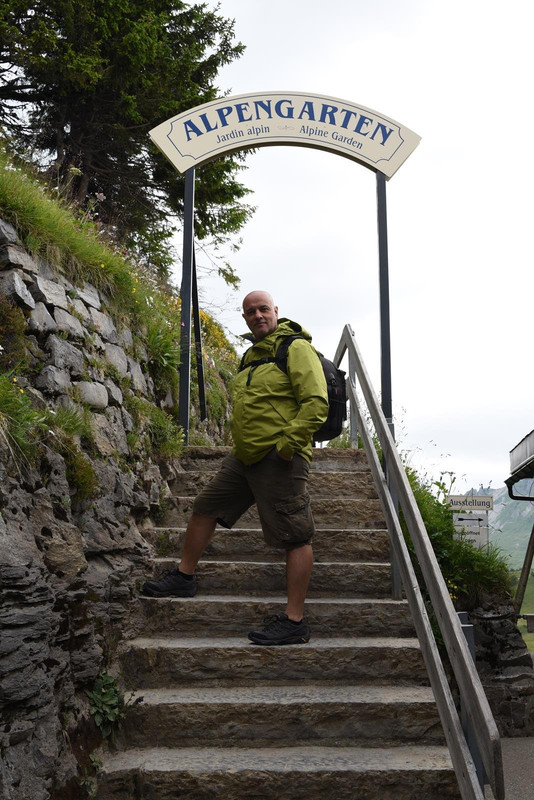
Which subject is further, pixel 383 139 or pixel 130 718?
pixel 383 139

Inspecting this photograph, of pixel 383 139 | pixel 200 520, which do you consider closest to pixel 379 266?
pixel 383 139

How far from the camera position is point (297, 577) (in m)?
3.65

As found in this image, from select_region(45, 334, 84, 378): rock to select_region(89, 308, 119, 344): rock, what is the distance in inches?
19.6

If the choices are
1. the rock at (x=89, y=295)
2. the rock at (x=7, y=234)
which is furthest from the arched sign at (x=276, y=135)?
the rock at (x=7, y=234)

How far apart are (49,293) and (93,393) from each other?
0.68 meters

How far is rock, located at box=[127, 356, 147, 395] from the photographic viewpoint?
5.28 m

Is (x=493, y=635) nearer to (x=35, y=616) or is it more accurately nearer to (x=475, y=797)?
(x=475, y=797)

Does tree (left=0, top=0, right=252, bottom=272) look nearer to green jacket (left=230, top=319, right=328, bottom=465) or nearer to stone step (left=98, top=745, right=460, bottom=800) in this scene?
green jacket (left=230, top=319, right=328, bottom=465)

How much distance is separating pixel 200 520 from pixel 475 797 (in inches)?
77.5

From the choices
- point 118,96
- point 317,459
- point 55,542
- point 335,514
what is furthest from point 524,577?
point 118,96

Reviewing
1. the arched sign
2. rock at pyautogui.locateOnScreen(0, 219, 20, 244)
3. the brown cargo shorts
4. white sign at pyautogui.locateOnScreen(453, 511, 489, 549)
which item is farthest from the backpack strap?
white sign at pyautogui.locateOnScreen(453, 511, 489, 549)

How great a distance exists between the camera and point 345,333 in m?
6.26

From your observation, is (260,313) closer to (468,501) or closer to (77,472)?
(77,472)

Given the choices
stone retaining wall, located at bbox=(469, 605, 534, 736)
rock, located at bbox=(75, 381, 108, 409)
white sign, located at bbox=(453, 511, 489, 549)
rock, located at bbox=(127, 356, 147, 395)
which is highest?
rock, located at bbox=(127, 356, 147, 395)
